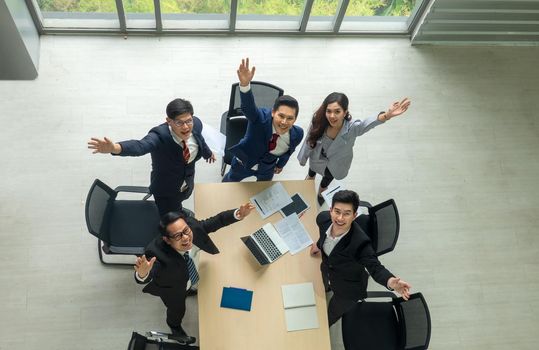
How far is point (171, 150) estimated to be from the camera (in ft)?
11.4

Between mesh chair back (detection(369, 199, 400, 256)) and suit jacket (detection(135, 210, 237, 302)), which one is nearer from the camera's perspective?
suit jacket (detection(135, 210, 237, 302))

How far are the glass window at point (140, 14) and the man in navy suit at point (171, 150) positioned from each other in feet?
6.56

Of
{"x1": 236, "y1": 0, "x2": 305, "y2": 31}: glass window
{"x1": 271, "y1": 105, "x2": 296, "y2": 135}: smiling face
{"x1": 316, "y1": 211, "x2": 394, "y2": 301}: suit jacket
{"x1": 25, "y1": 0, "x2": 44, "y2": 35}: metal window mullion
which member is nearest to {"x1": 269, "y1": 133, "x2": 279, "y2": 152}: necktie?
{"x1": 271, "y1": 105, "x2": 296, "y2": 135}: smiling face

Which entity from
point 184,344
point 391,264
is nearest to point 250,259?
point 184,344

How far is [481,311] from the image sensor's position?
174 inches

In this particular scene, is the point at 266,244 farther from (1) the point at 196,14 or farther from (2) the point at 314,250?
(1) the point at 196,14

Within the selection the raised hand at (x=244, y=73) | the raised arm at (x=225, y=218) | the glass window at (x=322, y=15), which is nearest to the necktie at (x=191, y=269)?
the raised arm at (x=225, y=218)

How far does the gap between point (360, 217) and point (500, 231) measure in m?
1.80

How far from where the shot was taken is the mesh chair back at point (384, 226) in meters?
3.52

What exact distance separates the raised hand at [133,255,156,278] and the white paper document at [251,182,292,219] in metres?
0.99

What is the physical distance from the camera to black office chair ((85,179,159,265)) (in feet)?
11.8

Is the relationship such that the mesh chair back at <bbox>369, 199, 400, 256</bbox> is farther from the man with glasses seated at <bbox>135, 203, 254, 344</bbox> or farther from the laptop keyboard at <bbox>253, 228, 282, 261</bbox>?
the man with glasses seated at <bbox>135, 203, 254, 344</bbox>

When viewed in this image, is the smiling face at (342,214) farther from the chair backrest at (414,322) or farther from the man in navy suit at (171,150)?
the man in navy suit at (171,150)

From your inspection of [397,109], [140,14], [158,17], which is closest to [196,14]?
[158,17]
